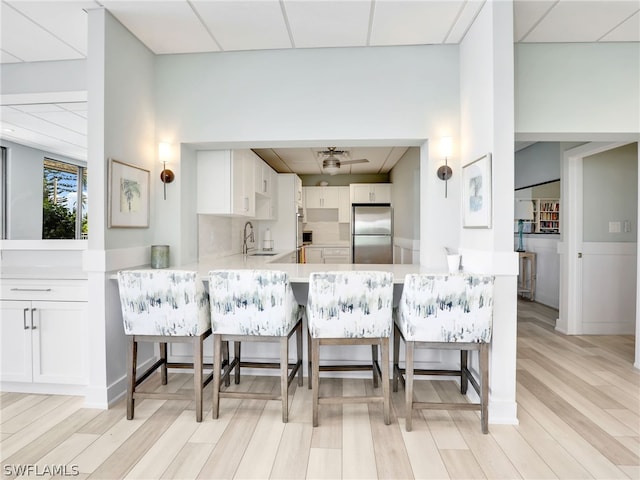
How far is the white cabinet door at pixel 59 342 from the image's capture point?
250 centimetres

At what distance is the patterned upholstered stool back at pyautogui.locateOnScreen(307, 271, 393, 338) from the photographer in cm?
209

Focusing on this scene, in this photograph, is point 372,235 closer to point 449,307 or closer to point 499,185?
point 499,185

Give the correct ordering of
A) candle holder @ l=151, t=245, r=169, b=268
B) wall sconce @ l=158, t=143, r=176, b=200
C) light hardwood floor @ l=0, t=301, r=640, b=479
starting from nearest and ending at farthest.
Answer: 1. light hardwood floor @ l=0, t=301, r=640, b=479
2. candle holder @ l=151, t=245, r=169, b=268
3. wall sconce @ l=158, t=143, r=176, b=200

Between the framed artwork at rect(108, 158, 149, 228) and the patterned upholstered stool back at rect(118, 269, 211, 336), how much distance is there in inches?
21.4

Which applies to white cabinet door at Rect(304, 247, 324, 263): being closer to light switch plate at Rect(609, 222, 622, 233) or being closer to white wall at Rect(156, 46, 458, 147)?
white wall at Rect(156, 46, 458, 147)

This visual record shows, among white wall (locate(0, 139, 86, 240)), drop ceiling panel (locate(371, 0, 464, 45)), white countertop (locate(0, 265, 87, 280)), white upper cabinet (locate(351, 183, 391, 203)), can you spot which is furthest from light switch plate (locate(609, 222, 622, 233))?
white wall (locate(0, 139, 86, 240))

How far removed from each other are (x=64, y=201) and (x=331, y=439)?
2.63m

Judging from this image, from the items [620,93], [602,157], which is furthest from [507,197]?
[602,157]

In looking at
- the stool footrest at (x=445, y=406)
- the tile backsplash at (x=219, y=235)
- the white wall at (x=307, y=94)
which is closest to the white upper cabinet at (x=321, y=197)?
the tile backsplash at (x=219, y=235)

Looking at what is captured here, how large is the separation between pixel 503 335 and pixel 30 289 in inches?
125

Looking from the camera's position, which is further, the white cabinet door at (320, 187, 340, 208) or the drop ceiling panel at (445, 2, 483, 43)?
the white cabinet door at (320, 187, 340, 208)

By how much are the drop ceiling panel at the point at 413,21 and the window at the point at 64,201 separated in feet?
8.11

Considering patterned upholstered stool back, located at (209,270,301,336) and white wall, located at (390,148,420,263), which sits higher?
white wall, located at (390,148,420,263)

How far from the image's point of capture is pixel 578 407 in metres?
2.40
